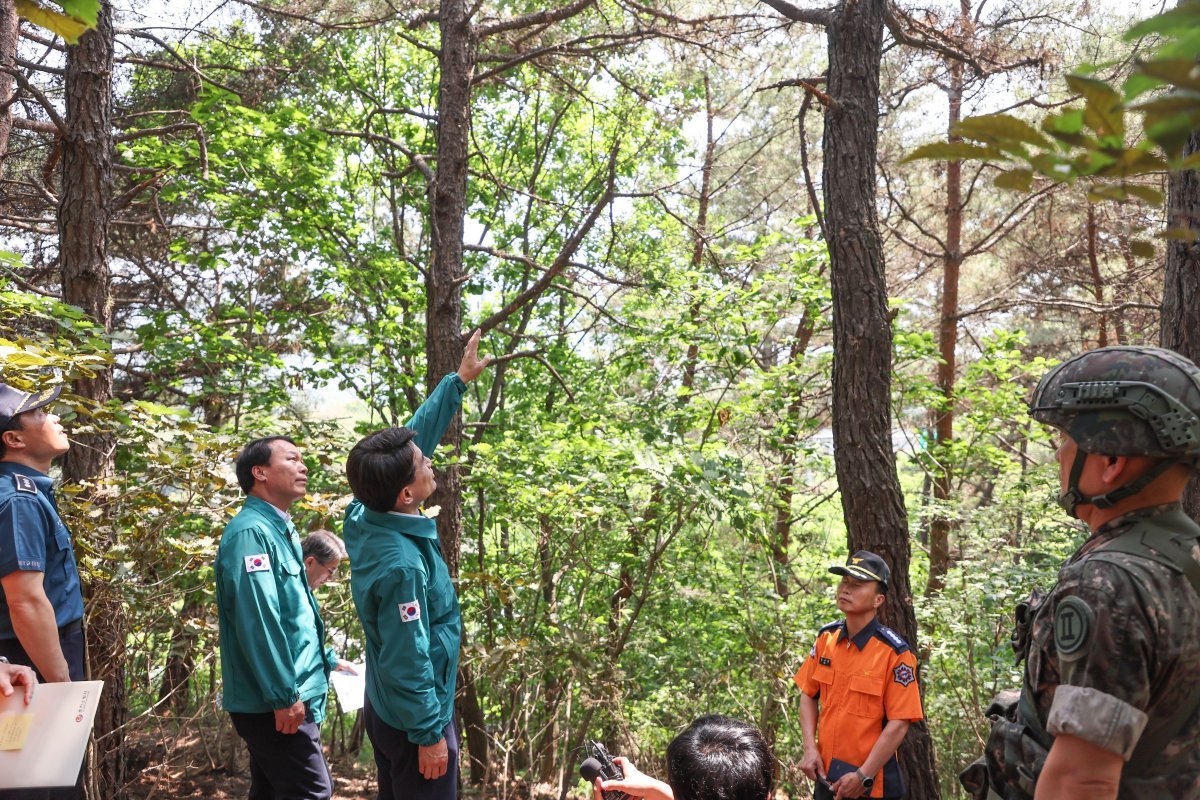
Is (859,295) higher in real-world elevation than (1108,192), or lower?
higher

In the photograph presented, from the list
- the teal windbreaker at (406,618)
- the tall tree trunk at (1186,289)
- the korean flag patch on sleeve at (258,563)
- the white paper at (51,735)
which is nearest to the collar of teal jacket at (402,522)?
the teal windbreaker at (406,618)

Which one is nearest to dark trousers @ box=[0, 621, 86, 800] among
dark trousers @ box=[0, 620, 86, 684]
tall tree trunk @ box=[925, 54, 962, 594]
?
dark trousers @ box=[0, 620, 86, 684]

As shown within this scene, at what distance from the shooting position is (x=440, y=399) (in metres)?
3.74

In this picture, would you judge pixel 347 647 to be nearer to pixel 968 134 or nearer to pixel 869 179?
pixel 869 179

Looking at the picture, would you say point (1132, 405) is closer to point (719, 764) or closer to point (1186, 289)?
point (719, 764)

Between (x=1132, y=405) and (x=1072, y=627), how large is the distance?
44 cm

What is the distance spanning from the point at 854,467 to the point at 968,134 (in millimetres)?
3688

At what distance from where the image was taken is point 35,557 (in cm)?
287

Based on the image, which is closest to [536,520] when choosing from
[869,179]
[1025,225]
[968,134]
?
[869,179]

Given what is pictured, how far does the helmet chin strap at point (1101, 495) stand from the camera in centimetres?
168

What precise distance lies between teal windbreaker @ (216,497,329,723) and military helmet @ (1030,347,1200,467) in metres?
2.50

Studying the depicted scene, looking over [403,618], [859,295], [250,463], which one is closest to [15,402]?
[250,463]

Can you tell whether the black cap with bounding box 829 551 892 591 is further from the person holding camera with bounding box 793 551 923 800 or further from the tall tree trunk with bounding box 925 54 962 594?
the tall tree trunk with bounding box 925 54 962 594

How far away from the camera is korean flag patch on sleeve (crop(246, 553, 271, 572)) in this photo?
119 inches
